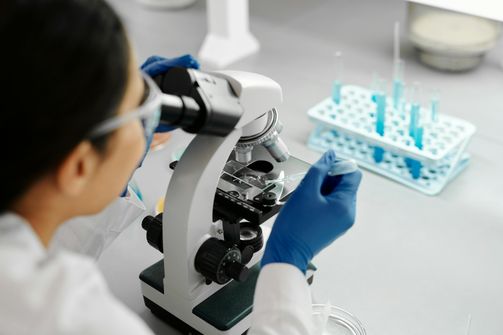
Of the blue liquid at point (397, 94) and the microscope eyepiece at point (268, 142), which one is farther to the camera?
the blue liquid at point (397, 94)

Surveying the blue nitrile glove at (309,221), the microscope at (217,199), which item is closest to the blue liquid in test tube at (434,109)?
the microscope at (217,199)

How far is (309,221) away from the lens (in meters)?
1.07

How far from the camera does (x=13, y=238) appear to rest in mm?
725

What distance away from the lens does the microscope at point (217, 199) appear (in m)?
1.05

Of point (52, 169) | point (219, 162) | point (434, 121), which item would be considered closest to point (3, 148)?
point (52, 169)

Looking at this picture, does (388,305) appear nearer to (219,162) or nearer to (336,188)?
(336,188)

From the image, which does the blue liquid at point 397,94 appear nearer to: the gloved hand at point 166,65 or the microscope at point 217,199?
the microscope at point 217,199

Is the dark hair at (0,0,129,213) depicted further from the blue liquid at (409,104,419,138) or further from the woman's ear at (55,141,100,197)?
the blue liquid at (409,104,419,138)

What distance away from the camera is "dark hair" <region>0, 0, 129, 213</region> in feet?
2.11

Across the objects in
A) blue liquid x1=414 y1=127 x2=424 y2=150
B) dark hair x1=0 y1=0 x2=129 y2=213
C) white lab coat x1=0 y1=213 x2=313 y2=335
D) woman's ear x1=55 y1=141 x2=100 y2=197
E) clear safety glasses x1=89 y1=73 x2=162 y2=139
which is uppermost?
dark hair x1=0 y1=0 x2=129 y2=213

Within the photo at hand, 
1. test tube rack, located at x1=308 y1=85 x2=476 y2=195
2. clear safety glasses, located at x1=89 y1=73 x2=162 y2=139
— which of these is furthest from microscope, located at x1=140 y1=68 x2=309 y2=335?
test tube rack, located at x1=308 y1=85 x2=476 y2=195

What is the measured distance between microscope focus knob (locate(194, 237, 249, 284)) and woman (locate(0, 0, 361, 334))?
33 centimetres

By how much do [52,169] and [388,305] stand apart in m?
0.86

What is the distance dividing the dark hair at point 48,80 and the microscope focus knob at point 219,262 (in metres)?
0.48
